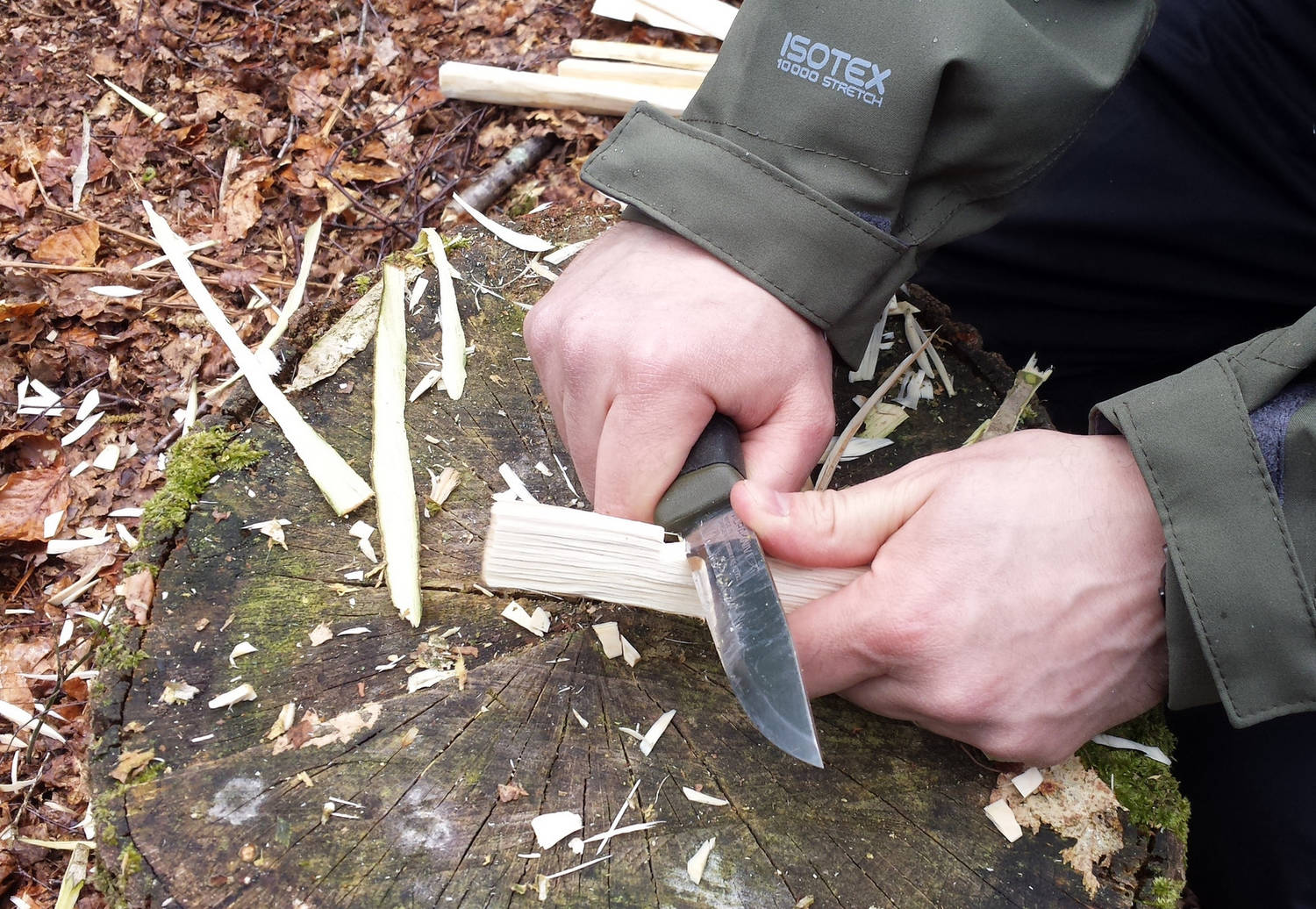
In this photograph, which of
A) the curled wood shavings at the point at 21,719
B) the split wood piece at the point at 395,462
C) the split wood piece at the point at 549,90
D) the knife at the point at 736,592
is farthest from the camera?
the split wood piece at the point at 549,90

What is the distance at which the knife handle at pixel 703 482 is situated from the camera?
146cm

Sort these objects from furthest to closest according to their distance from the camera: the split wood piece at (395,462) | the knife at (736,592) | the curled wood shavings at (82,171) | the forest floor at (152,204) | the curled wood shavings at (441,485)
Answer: the curled wood shavings at (82,171) → the forest floor at (152,204) → the curled wood shavings at (441,485) → the split wood piece at (395,462) → the knife at (736,592)

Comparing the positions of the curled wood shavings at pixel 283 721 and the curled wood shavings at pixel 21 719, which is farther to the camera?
the curled wood shavings at pixel 21 719

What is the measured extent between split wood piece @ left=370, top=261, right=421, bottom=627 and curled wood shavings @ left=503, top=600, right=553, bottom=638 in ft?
0.57

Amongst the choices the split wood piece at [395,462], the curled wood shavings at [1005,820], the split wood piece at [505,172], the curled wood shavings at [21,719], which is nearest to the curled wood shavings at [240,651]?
the split wood piece at [395,462]

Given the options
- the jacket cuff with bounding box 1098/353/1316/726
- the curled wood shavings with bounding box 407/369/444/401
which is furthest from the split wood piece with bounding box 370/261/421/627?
the jacket cuff with bounding box 1098/353/1316/726

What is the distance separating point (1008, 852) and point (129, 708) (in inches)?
60.4

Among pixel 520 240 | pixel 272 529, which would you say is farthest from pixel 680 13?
pixel 272 529

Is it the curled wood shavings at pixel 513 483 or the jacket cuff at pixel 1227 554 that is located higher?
the jacket cuff at pixel 1227 554

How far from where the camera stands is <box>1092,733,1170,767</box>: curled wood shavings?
5.34 ft

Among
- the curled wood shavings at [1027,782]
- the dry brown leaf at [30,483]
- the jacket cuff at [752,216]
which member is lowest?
the dry brown leaf at [30,483]

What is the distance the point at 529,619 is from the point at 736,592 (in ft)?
1.57

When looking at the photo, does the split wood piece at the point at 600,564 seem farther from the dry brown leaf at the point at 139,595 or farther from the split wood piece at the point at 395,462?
the dry brown leaf at the point at 139,595

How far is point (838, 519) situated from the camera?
147 cm
